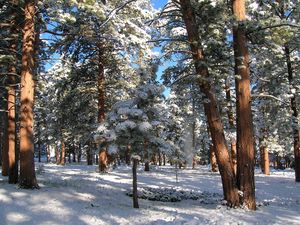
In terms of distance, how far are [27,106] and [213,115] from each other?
21.5 feet

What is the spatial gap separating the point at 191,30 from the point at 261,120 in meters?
18.0

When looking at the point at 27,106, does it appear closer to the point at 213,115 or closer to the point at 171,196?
the point at 213,115

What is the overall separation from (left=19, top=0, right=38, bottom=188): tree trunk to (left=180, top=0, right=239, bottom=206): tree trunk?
18.7 ft

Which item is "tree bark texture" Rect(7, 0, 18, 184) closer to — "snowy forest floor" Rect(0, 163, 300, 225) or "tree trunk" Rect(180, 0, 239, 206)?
"snowy forest floor" Rect(0, 163, 300, 225)

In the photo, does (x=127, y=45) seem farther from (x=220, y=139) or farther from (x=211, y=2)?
(x=220, y=139)

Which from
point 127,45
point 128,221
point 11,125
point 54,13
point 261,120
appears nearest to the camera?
point 128,221

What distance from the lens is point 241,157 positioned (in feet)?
43.0

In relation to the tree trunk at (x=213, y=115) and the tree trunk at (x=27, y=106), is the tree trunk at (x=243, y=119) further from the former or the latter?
the tree trunk at (x=27, y=106)

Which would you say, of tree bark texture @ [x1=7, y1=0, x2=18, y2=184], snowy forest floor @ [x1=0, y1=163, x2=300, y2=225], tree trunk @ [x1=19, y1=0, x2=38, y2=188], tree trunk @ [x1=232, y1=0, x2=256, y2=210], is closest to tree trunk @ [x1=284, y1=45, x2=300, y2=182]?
snowy forest floor @ [x1=0, y1=163, x2=300, y2=225]

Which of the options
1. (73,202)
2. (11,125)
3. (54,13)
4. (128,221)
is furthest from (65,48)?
(128,221)

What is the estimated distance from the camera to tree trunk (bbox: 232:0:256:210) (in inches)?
510

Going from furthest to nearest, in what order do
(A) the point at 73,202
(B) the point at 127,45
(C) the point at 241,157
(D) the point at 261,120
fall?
(D) the point at 261,120, (B) the point at 127,45, (C) the point at 241,157, (A) the point at 73,202

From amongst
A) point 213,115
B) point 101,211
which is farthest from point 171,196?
point 101,211

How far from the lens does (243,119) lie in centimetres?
1315
